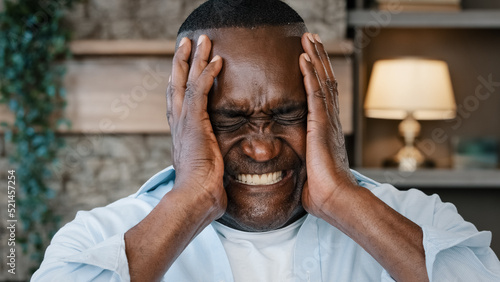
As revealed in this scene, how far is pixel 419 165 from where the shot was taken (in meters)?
3.74

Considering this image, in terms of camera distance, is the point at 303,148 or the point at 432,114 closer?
the point at 303,148

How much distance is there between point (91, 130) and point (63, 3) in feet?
2.64

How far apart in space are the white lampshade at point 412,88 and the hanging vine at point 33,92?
196cm

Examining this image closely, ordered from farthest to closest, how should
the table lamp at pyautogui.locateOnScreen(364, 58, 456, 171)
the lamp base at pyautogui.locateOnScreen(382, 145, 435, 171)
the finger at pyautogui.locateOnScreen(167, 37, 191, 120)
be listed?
1. the lamp base at pyautogui.locateOnScreen(382, 145, 435, 171)
2. the table lamp at pyautogui.locateOnScreen(364, 58, 456, 171)
3. the finger at pyautogui.locateOnScreen(167, 37, 191, 120)

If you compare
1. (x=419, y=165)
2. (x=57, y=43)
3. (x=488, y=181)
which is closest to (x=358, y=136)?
(x=419, y=165)

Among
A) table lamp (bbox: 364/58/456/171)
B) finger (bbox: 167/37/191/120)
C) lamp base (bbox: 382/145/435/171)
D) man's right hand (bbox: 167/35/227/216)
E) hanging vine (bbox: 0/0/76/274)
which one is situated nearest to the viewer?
man's right hand (bbox: 167/35/227/216)

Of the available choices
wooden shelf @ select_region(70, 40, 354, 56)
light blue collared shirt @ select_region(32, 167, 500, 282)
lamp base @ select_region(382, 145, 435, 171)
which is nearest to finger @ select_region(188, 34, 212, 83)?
light blue collared shirt @ select_region(32, 167, 500, 282)

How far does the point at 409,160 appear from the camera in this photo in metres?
3.74

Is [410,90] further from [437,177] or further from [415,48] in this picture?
[437,177]

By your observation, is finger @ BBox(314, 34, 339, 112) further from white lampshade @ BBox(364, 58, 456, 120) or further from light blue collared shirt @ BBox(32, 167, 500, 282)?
white lampshade @ BBox(364, 58, 456, 120)

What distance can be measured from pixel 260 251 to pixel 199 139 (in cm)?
35

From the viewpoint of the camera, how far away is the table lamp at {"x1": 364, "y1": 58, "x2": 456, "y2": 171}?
357 cm

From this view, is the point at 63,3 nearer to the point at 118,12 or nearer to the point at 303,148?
the point at 118,12

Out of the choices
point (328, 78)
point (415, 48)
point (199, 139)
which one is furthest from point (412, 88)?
point (199, 139)
